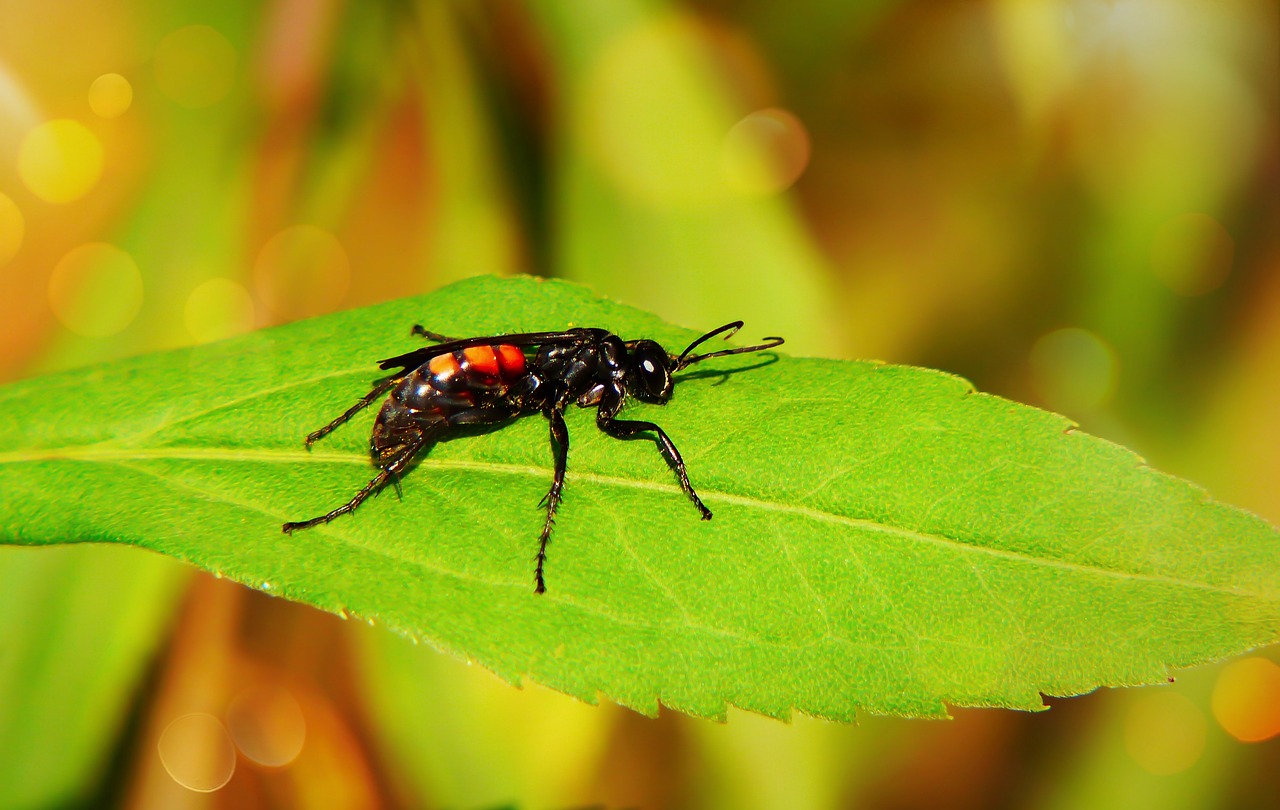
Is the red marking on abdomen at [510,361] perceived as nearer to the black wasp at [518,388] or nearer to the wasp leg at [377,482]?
the black wasp at [518,388]

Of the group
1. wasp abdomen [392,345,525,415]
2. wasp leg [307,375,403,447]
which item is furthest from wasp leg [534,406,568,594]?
wasp leg [307,375,403,447]

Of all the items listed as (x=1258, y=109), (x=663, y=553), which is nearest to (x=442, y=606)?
(x=663, y=553)

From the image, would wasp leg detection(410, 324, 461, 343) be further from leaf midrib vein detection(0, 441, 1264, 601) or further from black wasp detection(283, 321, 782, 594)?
leaf midrib vein detection(0, 441, 1264, 601)

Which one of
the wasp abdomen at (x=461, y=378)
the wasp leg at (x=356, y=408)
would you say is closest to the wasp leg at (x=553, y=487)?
the wasp abdomen at (x=461, y=378)

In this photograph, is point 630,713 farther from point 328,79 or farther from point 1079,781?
point 328,79

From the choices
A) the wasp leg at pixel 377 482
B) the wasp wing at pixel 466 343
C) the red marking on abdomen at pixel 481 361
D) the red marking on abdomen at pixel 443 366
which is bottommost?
the wasp leg at pixel 377 482

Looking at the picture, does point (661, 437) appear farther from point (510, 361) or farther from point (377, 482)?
point (510, 361)
